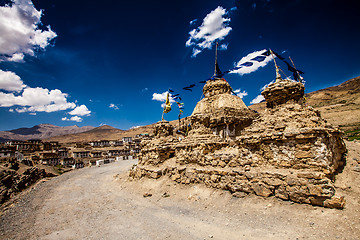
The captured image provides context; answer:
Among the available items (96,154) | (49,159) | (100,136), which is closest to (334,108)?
(96,154)

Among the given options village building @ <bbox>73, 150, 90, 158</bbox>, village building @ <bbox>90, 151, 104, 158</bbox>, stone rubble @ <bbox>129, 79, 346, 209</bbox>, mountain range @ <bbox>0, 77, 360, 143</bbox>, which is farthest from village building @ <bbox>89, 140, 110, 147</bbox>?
stone rubble @ <bbox>129, 79, 346, 209</bbox>

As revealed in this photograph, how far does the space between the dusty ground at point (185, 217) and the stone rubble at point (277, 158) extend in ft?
1.39

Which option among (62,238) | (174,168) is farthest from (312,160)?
(62,238)

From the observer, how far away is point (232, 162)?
874 cm

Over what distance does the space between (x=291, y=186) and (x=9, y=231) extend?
1247 cm

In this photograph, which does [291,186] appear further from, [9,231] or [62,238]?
[9,231]

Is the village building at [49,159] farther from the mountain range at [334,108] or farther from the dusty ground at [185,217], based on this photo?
the mountain range at [334,108]

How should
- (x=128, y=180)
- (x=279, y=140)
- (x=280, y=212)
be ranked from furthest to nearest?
1. (x=128, y=180)
2. (x=279, y=140)
3. (x=280, y=212)

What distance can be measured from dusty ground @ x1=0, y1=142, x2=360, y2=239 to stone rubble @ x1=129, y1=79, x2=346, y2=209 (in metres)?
0.42

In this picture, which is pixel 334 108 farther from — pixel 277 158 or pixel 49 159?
pixel 49 159

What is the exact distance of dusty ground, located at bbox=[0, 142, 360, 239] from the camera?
5230 millimetres

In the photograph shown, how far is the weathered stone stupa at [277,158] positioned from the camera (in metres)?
6.18

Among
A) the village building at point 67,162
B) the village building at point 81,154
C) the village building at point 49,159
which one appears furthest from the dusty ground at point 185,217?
the village building at point 81,154

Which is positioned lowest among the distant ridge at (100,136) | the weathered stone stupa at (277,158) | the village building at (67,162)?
the village building at (67,162)
